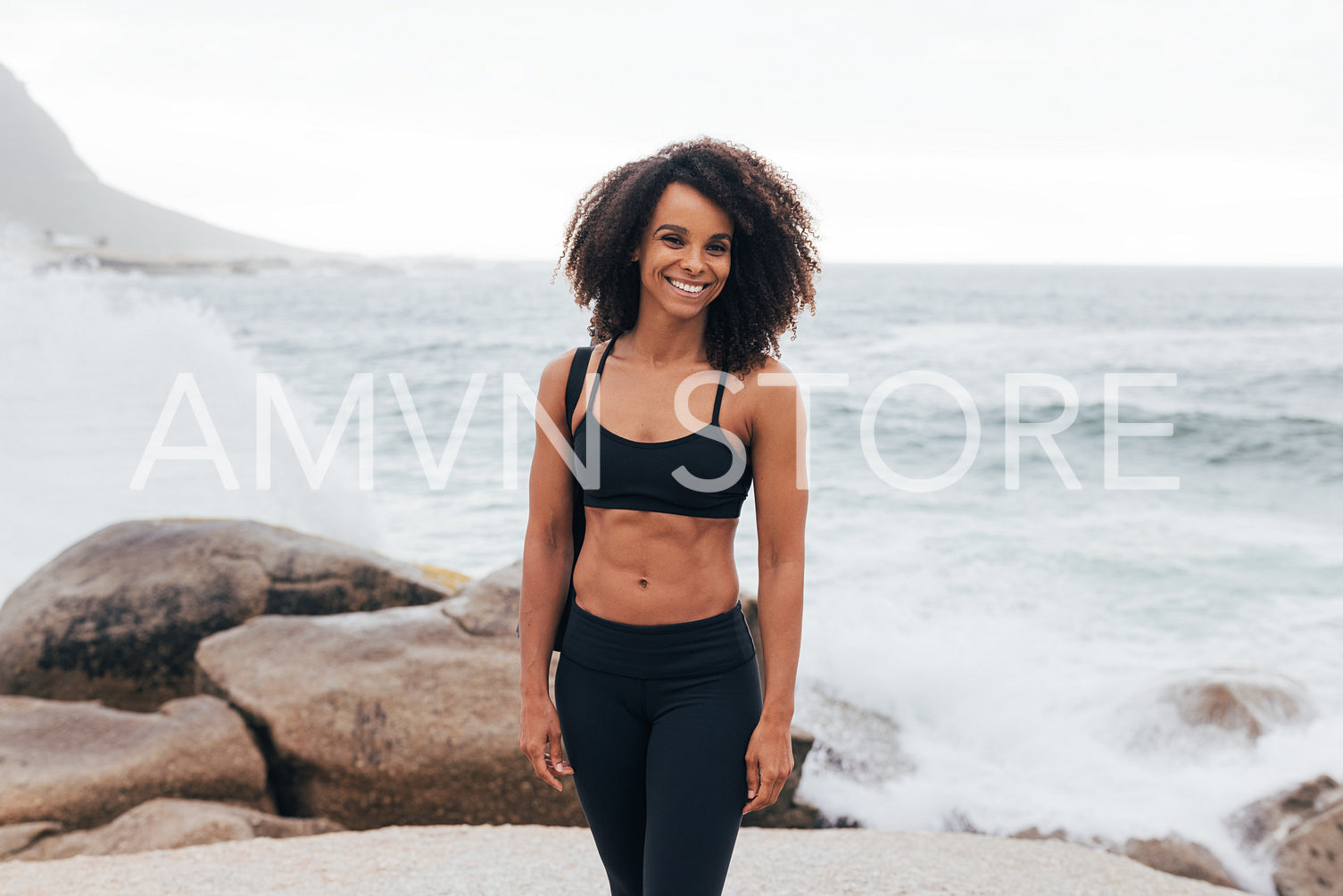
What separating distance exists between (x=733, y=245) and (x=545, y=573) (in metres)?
0.89

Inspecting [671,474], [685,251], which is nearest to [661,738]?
[671,474]

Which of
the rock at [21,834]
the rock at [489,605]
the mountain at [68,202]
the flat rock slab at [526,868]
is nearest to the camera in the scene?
the flat rock slab at [526,868]

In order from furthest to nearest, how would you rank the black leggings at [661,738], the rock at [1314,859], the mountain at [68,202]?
the mountain at [68,202], the rock at [1314,859], the black leggings at [661,738]

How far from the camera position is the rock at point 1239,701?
618cm

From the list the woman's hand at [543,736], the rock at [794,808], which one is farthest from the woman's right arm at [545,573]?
the rock at [794,808]

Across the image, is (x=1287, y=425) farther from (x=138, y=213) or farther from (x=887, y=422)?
(x=138, y=213)

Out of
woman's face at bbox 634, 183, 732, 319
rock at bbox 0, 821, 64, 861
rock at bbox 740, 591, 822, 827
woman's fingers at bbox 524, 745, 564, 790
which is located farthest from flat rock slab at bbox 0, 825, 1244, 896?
woman's face at bbox 634, 183, 732, 319

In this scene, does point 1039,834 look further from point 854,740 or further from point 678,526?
point 678,526

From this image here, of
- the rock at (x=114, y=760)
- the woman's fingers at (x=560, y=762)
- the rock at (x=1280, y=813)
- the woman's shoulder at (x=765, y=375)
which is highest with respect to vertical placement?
the woman's shoulder at (x=765, y=375)

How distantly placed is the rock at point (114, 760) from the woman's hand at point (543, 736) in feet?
9.76

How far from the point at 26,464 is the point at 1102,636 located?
1361cm

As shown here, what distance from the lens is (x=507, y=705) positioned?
186 inches

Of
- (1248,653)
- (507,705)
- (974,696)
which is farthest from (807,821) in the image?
(1248,653)

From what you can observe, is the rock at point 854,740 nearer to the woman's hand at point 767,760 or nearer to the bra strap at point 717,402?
the woman's hand at point 767,760
